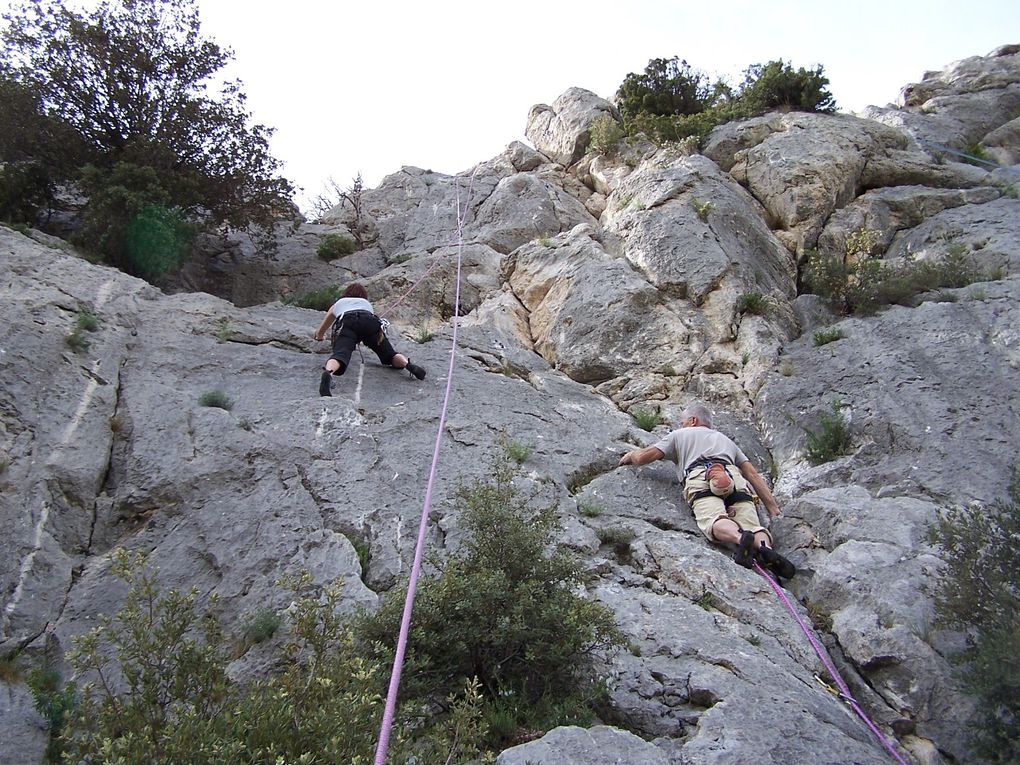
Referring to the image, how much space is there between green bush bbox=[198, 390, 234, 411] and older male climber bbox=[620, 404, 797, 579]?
4412 millimetres

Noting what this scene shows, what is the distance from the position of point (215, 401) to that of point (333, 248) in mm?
7386

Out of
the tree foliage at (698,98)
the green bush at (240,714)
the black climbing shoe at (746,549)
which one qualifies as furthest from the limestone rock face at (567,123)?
the green bush at (240,714)

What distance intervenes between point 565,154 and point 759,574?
13.9 m

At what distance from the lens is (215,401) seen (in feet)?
24.9

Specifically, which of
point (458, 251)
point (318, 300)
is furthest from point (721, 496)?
point (458, 251)

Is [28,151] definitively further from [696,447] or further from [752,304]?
[752,304]

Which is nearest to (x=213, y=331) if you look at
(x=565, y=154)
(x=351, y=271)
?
(x=351, y=271)

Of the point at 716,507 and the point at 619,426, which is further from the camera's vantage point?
the point at 619,426

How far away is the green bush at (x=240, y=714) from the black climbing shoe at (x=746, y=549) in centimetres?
338

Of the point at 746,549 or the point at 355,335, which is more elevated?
the point at 355,335

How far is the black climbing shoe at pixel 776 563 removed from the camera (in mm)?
6426

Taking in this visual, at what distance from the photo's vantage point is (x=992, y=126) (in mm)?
16812

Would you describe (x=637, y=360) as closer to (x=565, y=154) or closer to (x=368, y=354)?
(x=368, y=354)

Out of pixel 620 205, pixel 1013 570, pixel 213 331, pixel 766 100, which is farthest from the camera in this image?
pixel 766 100
